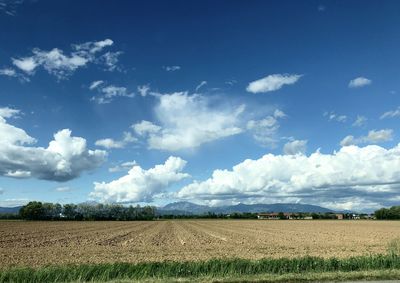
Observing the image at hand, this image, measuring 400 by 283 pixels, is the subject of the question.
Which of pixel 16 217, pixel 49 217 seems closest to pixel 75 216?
pixel 49 217

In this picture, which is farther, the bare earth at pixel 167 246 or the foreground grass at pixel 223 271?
the bare earth at pixel 167 246

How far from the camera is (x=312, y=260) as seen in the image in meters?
18.0

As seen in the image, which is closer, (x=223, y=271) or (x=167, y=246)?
(x=223, y=271)

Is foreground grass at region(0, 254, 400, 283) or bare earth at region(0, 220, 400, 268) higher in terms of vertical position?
foreground grass at region(0, 254, 400, 283)

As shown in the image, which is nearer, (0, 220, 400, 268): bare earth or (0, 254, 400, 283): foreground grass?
(0, 254, 400, 283): foreground grass

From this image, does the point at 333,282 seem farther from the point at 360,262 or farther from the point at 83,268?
the point at 83,268

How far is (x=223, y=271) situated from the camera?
16.2 metres

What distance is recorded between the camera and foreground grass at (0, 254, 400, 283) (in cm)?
1445

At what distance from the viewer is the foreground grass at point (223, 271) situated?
1445 centimetres

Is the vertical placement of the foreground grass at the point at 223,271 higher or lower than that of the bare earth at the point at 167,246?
higher

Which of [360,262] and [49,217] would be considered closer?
[360,262]

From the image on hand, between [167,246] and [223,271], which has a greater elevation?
[223,271]

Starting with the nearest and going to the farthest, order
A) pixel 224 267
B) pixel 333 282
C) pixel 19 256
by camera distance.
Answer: pixel 333 282, pixel 224 267, pixel 19 256

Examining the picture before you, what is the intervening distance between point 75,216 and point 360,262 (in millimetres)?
179983
